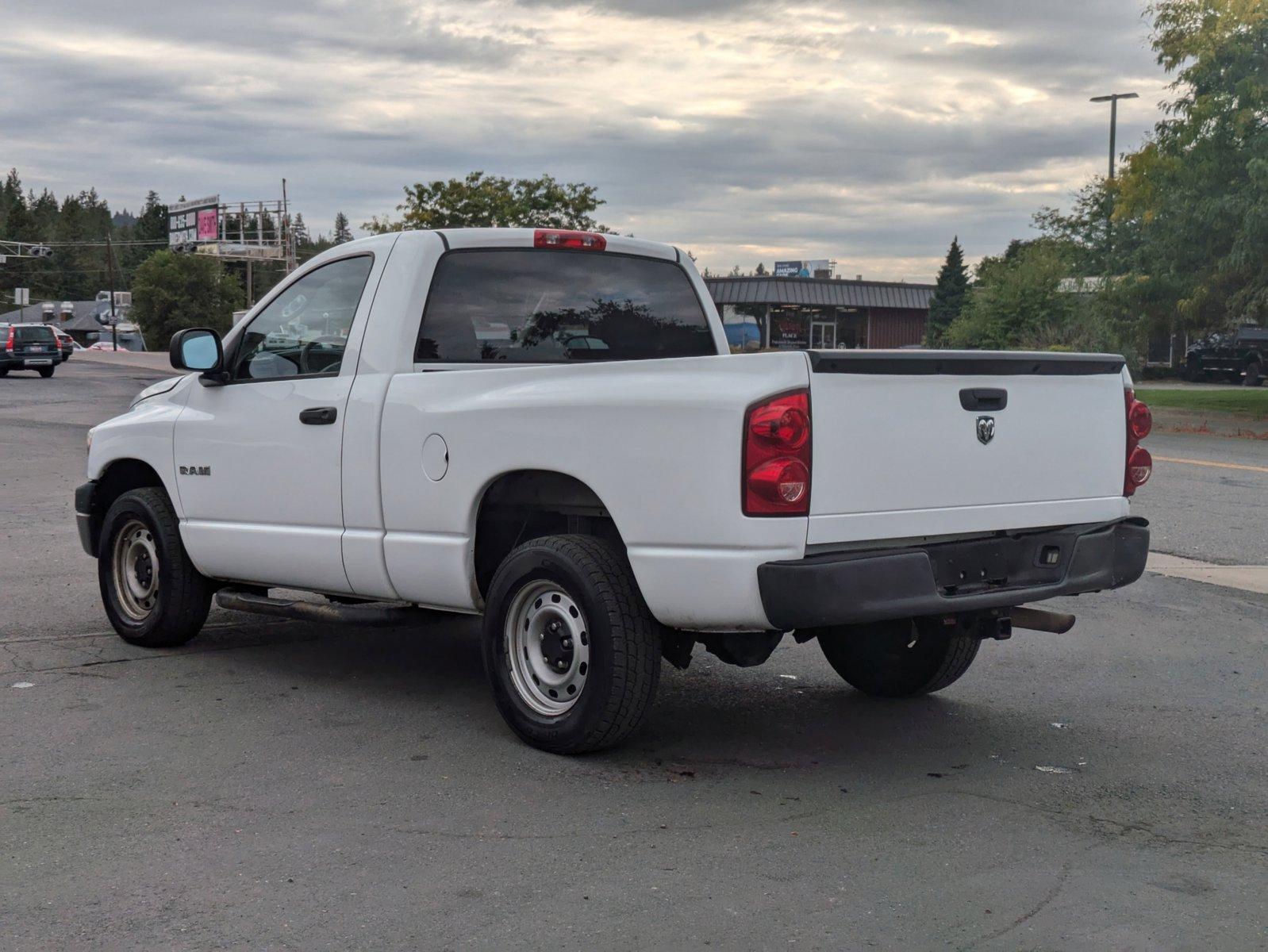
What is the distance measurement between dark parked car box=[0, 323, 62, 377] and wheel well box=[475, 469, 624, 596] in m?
42.4

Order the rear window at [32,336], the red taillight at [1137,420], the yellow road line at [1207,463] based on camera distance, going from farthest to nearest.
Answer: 1. the rear window at [32,336]
2. the yellow road line at [1207,463]
3. the red taillight at [1137,420]

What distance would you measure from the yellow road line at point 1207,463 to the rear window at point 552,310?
1210 centimetres

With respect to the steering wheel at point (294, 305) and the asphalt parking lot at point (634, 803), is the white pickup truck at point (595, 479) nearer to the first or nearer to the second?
the steering wheel at point (294, 305)

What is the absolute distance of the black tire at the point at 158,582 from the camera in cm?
700

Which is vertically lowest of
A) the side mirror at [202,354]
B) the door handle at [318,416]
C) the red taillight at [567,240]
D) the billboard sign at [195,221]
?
the door handle at [318,416]

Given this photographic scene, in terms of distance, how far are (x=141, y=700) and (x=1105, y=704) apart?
13.5 feet

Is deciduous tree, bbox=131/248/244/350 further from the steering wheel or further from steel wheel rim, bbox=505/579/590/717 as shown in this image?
steel wheel rim, bbox=505/579/590/717

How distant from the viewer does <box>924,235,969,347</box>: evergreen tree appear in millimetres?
90188

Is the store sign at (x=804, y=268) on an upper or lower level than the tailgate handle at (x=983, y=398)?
upper

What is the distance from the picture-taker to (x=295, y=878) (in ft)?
13.3

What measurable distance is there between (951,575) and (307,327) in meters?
3.16

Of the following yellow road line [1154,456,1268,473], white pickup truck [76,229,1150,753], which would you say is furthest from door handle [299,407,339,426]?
yellow road line [1154,456,1268,473]

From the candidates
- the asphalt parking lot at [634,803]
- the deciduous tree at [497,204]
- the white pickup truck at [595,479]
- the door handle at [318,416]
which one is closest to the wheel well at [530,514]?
the white pickup truck at [595,479]

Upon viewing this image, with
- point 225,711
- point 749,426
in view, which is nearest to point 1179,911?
point 749,426
